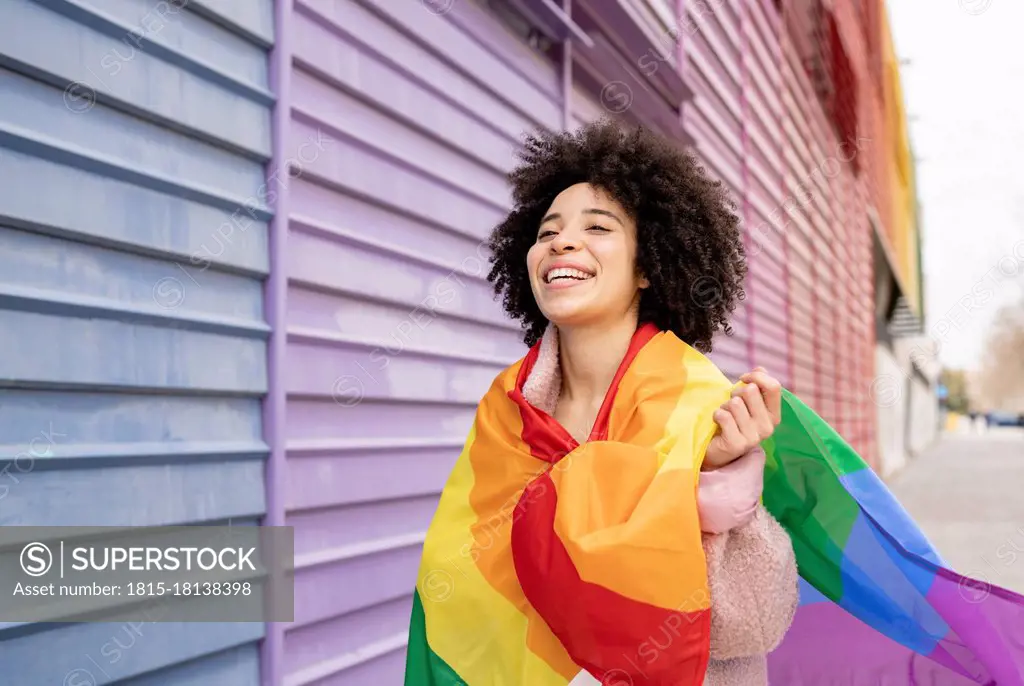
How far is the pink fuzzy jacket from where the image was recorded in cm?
164

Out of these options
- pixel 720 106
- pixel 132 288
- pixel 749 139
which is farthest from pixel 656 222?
pixel 749 139

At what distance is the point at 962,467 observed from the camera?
21297 millimetres

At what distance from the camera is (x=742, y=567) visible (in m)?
1.70

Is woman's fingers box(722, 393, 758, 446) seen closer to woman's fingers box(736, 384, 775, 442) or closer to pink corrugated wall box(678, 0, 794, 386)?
woman's fingers box(736, 384, 775, 442)

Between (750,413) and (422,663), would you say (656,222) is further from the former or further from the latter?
(422,663)

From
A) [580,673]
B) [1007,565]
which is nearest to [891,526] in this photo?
[580,673]

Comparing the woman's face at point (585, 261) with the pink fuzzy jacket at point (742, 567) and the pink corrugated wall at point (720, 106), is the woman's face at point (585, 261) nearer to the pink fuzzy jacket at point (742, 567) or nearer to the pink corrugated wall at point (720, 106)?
the pink fuzzy jacket at point (742, 567)

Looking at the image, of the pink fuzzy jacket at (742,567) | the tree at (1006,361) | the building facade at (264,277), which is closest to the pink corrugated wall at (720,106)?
the building facade at (264,277)

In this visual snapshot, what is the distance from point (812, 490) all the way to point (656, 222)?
744 mm

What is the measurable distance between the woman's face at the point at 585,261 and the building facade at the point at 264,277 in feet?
3.03

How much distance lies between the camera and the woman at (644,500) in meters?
1.53

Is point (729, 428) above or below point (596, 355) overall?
below

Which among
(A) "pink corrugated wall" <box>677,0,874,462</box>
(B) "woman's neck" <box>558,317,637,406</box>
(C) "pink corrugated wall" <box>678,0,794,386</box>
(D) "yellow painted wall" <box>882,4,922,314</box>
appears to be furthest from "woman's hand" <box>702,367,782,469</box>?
(D) "yellow painted wall" <box>882,4,922,314</box>

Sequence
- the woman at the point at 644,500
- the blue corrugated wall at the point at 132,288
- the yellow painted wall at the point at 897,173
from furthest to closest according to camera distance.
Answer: the yellow painted wall at the point at 897,173 < the blue corrugated wall at the point at 132,288 < the woman at the point at 644,500
